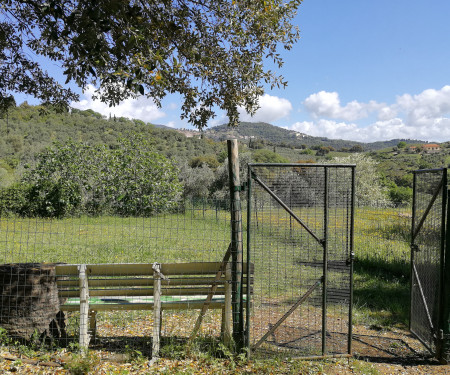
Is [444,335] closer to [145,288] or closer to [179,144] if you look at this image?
[145,288]

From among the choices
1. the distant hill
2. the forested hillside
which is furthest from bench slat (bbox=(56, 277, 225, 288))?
the distant hill

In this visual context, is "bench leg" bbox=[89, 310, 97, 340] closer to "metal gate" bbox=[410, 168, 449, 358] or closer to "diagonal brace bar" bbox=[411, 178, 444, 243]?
"metal gate" bbox=[410, 168, 449, 358]

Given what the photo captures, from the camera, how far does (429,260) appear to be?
202 inches

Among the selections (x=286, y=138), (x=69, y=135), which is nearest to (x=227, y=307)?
(x=69, y=135)

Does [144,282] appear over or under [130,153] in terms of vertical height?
under

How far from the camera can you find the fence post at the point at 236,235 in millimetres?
4633

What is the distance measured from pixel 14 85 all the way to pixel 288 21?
224 inches

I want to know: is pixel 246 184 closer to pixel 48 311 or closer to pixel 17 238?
pixel 48 311

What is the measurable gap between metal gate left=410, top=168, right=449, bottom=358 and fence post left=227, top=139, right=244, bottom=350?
95.2 inches

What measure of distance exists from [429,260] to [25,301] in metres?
5.04

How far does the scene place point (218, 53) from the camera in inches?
280

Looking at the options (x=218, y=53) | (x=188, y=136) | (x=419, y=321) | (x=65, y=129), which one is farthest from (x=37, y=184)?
(x=188, y=136)

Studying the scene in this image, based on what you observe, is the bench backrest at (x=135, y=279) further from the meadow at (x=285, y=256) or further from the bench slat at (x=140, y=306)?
the meadow at (x=285, y=256)

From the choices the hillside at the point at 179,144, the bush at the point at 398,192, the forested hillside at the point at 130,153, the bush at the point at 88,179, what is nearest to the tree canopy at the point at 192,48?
the forested hillside at the point at 130,153
